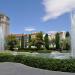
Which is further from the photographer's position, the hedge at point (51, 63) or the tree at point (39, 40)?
the tree at point (39, 40)

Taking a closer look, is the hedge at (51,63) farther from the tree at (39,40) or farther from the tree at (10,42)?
the tree at (10,42)

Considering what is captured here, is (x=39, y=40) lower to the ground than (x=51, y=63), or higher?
higher

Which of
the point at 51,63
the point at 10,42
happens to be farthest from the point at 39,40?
the point at 51,63

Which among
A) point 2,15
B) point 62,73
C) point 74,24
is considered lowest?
point 62,73

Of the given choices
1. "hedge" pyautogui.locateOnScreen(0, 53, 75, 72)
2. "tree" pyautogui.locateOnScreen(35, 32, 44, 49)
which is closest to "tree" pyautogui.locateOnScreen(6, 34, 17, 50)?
"tree" pyautogui.locateOnScreen(35, 32, 44, 49)

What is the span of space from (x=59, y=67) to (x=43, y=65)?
1.56m

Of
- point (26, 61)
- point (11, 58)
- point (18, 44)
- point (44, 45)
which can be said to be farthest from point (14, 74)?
point (18, 44)

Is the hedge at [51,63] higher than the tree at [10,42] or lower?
lower

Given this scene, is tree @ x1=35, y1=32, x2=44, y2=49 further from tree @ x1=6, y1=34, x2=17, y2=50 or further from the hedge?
the hedge

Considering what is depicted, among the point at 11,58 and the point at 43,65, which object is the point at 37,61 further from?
the point at 11,58

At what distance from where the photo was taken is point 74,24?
70.7 feet

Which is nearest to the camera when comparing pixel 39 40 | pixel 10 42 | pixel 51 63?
pixel 51 63

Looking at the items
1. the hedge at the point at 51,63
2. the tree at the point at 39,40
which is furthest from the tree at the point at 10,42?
the hedge at the point at 51,63

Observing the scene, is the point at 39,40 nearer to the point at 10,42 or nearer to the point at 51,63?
the point at 10,42
